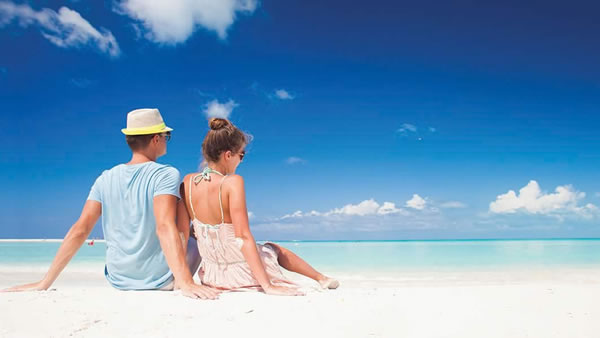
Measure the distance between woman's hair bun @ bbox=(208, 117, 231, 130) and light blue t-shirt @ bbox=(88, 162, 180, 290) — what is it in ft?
1.29

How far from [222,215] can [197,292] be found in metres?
0.52

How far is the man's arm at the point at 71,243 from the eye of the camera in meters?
2.99

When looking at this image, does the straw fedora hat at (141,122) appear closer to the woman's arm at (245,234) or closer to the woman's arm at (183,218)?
the woman's arm at (183,218)

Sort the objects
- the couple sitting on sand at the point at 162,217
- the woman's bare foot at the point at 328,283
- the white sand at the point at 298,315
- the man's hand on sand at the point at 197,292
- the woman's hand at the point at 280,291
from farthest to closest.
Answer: the woman's bare foot at the point at 328,283, the couple sitting on sand at the point at 162,217, the woman's hand at the point at 280,291, the man's hand on sand at the point at 197,292, the white sand at the point at 298,315

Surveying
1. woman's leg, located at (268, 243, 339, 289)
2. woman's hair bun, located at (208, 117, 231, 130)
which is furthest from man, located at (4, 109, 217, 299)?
woman's leg, located at (268, 243, 339, 289)

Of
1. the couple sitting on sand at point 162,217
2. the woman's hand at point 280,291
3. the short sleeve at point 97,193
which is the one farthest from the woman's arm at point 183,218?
the woman's hand at point 280,291

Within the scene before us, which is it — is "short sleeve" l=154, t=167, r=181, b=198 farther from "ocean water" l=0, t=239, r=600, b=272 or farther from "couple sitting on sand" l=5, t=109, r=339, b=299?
"ocean water" l=0, t=239, r=600, b=272

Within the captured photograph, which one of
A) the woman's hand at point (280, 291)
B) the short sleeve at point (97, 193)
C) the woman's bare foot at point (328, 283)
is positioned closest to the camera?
the woman's hand at point (280, 291)

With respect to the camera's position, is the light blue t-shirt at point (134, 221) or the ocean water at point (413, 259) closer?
the light blue t-shirt at point (134, 221)

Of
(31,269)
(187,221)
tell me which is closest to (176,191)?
(187,221)

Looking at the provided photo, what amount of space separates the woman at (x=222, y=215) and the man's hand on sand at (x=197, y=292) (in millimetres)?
290

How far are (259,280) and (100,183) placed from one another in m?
1.33

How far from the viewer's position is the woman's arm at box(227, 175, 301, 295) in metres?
2.75

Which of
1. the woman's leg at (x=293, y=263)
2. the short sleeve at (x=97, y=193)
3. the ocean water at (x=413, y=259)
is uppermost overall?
the short sleeve at (x=97, y=193)
